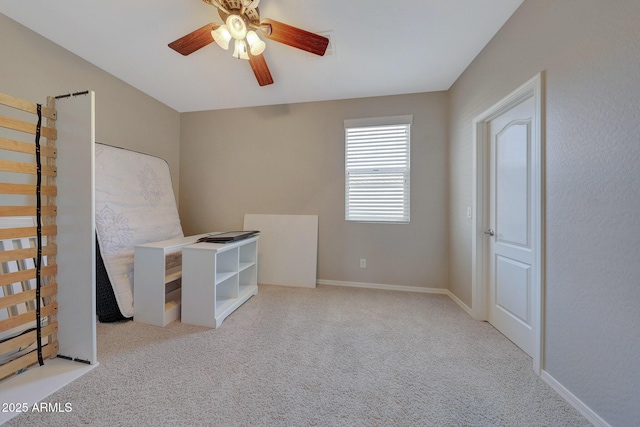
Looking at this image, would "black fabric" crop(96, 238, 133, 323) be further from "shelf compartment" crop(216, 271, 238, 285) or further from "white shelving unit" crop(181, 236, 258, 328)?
"shelf compartment" crop(216, 271, 238, 285)

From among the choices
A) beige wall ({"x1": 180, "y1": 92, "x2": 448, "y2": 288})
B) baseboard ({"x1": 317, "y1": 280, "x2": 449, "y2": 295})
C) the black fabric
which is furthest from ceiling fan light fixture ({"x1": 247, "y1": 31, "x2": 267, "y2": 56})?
baseboard ({"x1": 317, "y1": 280, "x2": 449, "y2": 295})

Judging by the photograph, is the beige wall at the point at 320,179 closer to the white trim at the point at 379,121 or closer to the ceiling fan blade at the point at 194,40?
the white trim at the point at 379,121

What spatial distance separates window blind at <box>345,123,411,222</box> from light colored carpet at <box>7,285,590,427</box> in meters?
1.34

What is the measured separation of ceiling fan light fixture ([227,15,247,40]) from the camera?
1.54 meters

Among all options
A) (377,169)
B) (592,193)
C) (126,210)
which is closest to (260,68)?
(377,169)

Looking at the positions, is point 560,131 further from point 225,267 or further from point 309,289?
point 225,267

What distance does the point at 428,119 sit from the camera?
9.62ft

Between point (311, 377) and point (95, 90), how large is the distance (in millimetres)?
3390

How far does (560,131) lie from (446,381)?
168cm

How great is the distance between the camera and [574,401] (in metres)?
1.26

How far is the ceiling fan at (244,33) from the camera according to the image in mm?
1504

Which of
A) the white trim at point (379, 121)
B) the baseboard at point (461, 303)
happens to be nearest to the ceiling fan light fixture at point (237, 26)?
the white trim at point (379, 121)

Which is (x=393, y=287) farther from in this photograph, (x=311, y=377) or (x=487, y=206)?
(x=311, y=377)

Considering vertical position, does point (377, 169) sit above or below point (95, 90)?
below
